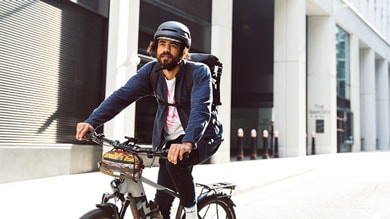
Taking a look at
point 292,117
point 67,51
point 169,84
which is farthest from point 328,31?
point 169,84

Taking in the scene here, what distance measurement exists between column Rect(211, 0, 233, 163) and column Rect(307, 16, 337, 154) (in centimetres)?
1170

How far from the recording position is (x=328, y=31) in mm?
27031

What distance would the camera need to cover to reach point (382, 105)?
42.6 m

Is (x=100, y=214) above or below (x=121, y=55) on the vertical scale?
below

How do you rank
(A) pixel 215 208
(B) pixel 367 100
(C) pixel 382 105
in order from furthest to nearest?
(C) pixel 382 105 → (B) pixel 367 100 → (A) pixel 215 208

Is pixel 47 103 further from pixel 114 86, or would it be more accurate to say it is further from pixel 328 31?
pixel 328 31

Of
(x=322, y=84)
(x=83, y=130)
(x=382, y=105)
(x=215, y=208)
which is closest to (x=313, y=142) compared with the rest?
(x=322, y=84)

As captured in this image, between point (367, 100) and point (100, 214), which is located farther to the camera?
point (367, 100)

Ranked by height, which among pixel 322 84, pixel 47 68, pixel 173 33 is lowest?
pixel 173 33

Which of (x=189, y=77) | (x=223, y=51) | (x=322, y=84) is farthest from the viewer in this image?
Result: (x=322, y=84)

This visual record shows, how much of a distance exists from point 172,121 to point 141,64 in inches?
400

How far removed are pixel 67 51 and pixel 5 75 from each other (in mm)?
2078

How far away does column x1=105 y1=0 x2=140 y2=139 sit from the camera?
449 inches

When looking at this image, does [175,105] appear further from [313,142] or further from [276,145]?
[313,142]
